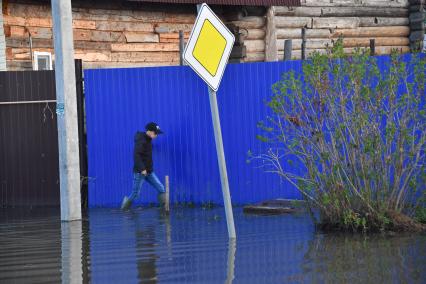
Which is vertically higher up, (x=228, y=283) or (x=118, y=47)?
(x=118, y=47)

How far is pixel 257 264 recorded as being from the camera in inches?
324

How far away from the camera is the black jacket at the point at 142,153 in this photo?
14.2 meters

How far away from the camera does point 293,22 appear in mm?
21266

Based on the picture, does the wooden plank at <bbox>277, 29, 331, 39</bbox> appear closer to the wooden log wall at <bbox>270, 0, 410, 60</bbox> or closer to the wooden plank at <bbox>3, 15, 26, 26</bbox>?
the wooden log wall at <bbox>270, 0, 410, 60</bbox>

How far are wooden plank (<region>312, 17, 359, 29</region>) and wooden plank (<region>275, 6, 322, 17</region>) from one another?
18 centimetres

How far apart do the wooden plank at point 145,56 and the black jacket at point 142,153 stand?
533cm

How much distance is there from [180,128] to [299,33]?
7.56 m

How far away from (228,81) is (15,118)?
148 inches

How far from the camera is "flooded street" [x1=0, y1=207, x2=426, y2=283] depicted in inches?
302

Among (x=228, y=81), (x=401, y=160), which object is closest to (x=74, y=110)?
(x=228, y=81)

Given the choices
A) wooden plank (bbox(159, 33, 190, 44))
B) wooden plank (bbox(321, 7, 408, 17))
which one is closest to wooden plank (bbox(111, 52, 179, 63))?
wooden plank (bbox(159, 33, 190, 44))

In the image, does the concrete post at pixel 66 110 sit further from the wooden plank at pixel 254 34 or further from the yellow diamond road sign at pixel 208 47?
the wooden plank at pixel 254 34

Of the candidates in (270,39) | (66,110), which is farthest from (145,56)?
(66,110)

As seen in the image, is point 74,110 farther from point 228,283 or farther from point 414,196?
point 228,283
